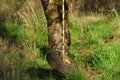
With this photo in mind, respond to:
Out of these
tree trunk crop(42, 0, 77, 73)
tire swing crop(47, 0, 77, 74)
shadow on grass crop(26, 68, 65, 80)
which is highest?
tree trunk crop(42, 0, 77, 73)

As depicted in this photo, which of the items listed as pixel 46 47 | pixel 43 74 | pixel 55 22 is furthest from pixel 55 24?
pixel 46 47

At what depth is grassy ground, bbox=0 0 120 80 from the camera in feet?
15.7

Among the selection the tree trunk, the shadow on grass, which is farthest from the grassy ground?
the tree trunk

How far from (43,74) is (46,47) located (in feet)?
3.89

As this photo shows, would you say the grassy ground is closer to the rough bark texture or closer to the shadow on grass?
the shadow on grass

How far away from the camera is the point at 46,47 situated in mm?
6059

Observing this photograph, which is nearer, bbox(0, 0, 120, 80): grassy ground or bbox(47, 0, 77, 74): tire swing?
bbox(47, 0, 77, 74): tire swing

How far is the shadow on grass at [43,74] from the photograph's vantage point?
4.77 m

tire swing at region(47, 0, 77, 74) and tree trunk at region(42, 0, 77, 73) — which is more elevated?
tree trunk at region(42, 0, 77, 73)

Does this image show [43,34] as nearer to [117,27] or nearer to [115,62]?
[117,27]

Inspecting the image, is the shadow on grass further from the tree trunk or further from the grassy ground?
the tree trunk

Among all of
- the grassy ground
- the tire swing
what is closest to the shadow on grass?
the grassy ground

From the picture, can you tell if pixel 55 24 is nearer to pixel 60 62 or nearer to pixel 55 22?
pixel 55 22

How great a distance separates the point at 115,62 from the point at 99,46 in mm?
977
